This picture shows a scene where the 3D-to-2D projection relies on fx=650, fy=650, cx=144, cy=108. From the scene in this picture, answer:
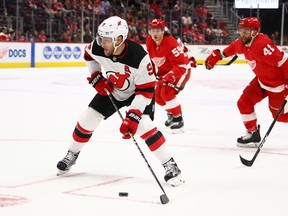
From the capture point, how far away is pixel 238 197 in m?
4.04

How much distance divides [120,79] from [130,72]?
4.6 inches

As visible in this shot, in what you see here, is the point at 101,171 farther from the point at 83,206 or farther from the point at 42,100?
the point at 42,100

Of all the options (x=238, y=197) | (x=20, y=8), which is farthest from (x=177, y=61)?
(x=20, y=8)

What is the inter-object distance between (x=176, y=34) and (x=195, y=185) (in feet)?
58.3

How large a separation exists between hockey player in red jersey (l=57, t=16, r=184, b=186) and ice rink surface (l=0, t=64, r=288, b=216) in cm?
21

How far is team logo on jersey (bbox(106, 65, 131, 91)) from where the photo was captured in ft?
14.8

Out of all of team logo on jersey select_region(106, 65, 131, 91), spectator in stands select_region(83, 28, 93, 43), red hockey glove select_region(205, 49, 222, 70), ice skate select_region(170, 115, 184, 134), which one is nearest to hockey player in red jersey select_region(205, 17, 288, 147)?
red hockey glove select_region(205, 49, 222, 70)

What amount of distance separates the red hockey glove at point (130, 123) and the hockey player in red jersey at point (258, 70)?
6.85 feet

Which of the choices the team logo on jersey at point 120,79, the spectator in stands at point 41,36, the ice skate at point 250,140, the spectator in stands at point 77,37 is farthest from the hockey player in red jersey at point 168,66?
the spectator in stands at point 77,37

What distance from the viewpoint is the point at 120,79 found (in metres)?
4.54

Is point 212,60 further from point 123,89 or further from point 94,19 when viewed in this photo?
point 94,19

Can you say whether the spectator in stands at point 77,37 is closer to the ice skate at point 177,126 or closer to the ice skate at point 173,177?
the ice skate at point 177,126

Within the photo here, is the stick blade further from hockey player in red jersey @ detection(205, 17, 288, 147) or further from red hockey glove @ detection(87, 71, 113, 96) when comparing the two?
red hockey glove @ detection(87, 71, 113, 96)

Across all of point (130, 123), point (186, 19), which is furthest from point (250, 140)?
point (186, 19)
